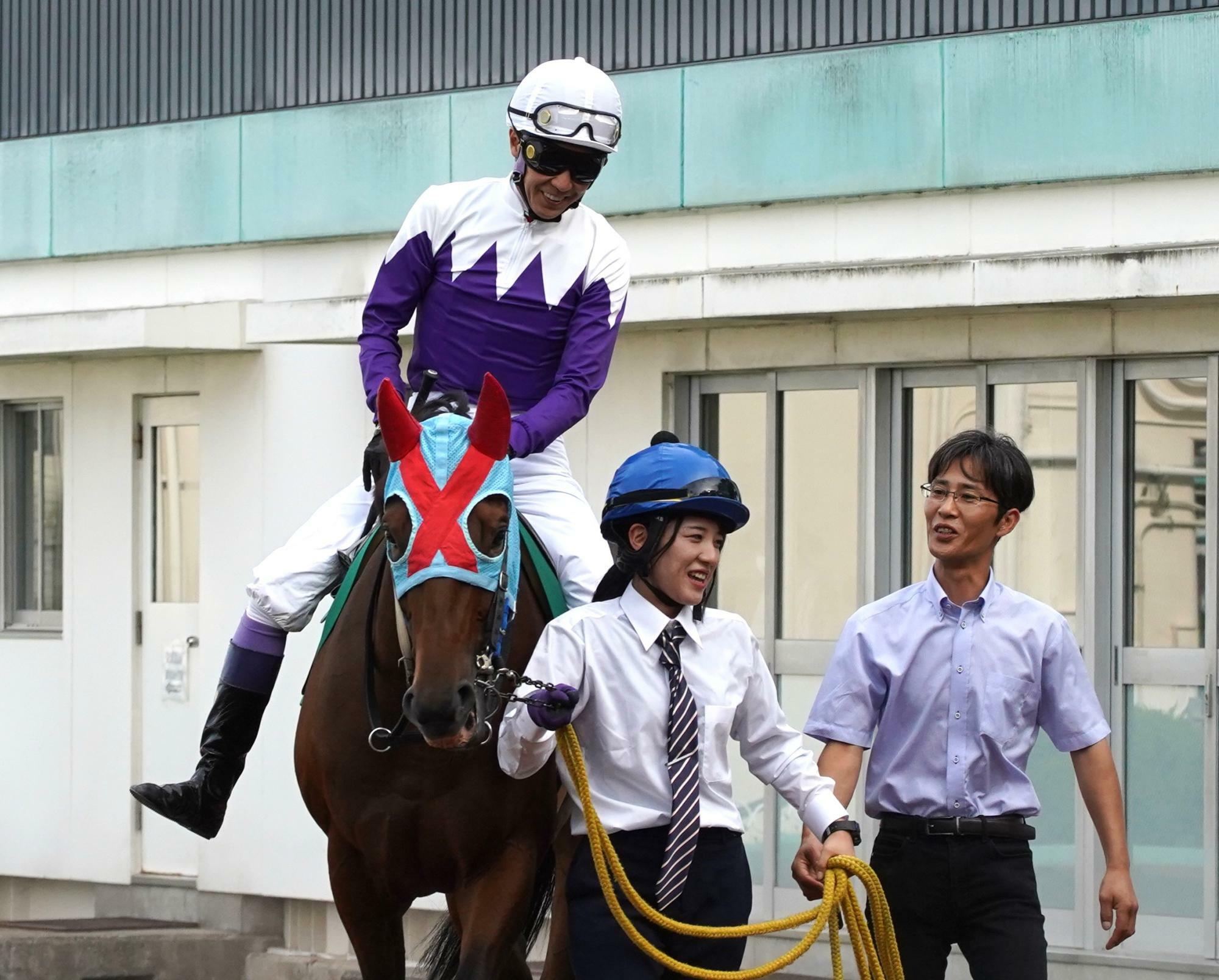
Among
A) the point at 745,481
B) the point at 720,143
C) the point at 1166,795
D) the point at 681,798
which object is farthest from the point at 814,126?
the point at 681,798

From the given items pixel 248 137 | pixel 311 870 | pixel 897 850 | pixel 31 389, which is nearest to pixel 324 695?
pixel 897 850

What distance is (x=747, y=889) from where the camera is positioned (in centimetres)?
468

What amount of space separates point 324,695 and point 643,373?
4.81m

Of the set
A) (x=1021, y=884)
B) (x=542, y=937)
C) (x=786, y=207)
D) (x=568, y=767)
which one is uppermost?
(x=786, y=207)

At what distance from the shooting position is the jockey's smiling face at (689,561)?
455 cm

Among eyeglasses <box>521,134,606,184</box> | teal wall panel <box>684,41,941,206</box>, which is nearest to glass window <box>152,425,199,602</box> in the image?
teal wall panel <box>684,41,941,206</box>

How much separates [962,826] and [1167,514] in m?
4.35

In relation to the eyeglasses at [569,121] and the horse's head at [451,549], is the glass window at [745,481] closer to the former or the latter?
the eyeglasses at [569,121]

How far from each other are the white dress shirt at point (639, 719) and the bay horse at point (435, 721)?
0.46 ft

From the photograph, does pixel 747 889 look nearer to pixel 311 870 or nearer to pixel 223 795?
pixel 223 795

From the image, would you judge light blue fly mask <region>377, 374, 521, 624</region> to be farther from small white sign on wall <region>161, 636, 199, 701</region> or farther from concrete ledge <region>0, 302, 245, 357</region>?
small white sign on wall <region>161, 636, 199, 701</region>

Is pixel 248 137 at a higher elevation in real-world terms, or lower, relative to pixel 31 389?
higher

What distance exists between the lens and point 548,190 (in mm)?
5566

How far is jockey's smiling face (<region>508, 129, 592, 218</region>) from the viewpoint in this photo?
5.54 m
